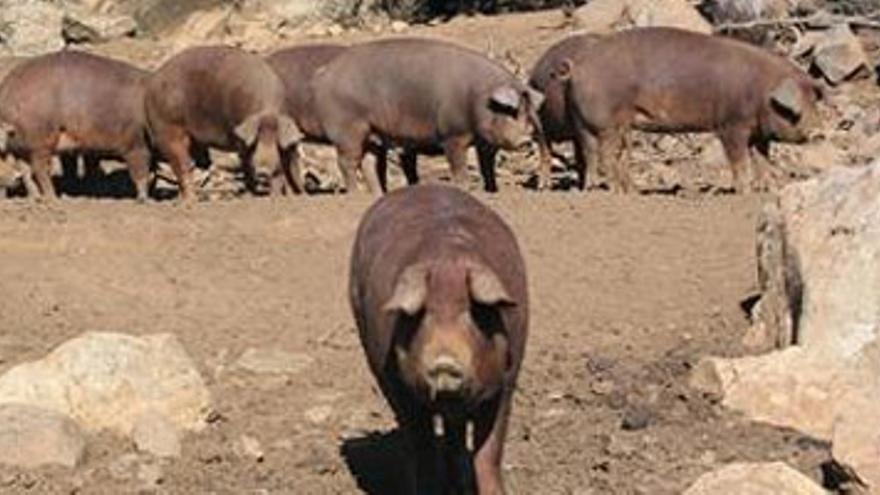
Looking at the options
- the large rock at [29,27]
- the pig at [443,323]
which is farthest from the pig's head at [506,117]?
the large rock at [29,27]

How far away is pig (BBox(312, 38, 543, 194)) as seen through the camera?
54.5ft

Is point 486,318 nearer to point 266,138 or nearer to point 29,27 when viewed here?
point 266,138

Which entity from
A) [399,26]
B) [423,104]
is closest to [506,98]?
[423,104]

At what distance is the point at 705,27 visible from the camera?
843 inches

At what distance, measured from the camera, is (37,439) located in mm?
8578

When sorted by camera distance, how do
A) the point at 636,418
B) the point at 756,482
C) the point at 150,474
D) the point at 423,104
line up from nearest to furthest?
the point at 756,482
the point at 150,474
the point at 636,418
the point at 423,104

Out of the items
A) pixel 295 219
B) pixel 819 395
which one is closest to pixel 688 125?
pixel 295 219

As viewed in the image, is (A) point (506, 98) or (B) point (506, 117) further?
(B) point (506, 117)

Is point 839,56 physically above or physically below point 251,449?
below

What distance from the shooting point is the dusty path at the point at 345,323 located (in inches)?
340

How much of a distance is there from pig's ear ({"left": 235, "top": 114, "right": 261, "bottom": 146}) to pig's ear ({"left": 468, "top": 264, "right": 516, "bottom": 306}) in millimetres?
9751

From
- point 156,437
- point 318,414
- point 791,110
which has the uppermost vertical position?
point 156,437

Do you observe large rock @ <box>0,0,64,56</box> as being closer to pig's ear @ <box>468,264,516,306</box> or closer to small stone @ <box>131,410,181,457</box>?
small stone @ <box>131,410,181,457</box>

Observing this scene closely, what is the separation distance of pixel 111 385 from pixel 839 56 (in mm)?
12505
